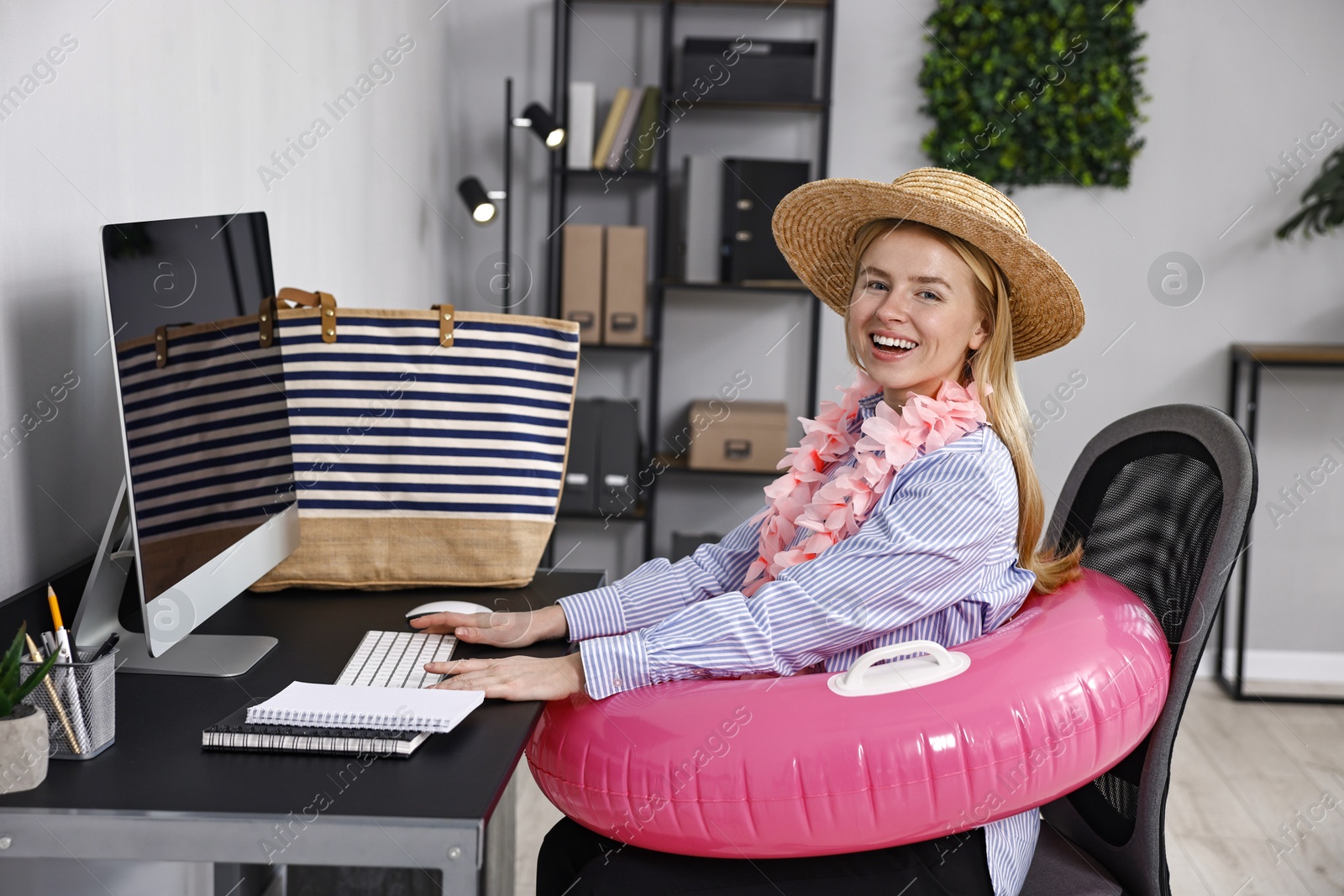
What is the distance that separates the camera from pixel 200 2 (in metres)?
1.69

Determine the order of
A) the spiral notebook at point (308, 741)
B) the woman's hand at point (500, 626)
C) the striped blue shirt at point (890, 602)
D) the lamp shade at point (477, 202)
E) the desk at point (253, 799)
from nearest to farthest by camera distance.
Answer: the desk at point (253, 799) → the spiral notebook at point (308, 741) → the striped blue shirt at point (890, 602) → the woman's hand at point (500, 626) → the lamp shade at point (477, 202)

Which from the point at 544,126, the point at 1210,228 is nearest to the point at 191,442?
the point at 544,126

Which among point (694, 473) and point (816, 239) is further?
point (694, 473)

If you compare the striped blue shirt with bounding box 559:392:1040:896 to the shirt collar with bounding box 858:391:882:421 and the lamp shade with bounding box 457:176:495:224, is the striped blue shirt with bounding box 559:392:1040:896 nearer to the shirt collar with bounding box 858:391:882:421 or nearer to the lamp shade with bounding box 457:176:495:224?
the shirt collar with bounding box 858:391:882:421

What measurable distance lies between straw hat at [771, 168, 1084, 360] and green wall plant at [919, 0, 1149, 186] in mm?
1986

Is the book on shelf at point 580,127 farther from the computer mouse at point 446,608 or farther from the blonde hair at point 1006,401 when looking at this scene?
the computer mouse at point 446,608

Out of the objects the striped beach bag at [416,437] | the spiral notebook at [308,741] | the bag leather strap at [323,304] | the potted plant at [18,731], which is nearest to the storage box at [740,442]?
the striped beach bag at [416,437]

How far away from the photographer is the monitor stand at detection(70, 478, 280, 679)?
3.80 ft

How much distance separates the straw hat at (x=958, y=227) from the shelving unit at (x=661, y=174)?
1.75 metres

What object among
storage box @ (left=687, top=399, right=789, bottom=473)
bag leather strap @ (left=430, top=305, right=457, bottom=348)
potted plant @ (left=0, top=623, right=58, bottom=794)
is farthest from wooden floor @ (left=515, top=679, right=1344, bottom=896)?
potted plant @ (left=0, top=623, right=58, bottom=794)

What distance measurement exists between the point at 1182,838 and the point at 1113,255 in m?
1.88

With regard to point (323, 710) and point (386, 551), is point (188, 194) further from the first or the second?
point (323, 710)

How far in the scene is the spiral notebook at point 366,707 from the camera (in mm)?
1015

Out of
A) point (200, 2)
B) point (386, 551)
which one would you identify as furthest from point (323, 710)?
point (200, 2)
